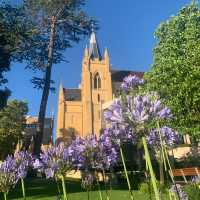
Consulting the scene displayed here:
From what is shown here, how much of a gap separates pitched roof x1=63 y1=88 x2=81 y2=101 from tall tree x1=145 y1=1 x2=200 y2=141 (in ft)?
188

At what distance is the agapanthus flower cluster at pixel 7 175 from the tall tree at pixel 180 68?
550 inches

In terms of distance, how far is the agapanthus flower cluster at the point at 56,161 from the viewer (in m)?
3.59

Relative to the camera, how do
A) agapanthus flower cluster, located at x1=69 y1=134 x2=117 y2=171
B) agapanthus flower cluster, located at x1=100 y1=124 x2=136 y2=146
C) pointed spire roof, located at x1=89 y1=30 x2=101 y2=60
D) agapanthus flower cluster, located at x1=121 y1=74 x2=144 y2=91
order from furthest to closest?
pointed spire roof, located at x1=89 y1=30 x2=101 y2=60 < agapanthus flower cluster, located at x1=121 y1=74 x2=144 y2=91 < agapanthus flower cluster, located at x1=69 y1=134 x2=117 y2=171 < agapanthus flower cluster, located at x1=100 y1=124 x2=136 y2=146

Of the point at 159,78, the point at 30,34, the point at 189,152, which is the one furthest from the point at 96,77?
the point at 159,78

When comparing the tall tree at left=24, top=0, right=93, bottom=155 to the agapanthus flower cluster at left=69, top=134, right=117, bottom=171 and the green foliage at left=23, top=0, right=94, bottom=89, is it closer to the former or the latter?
the green foliage at left=23, top=0, right=94, bottom=89

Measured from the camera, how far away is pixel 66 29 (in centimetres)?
3297

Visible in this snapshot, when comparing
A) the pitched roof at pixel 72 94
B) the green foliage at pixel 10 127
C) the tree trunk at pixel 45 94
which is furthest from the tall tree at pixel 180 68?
the pitched roof at pixel 72 94

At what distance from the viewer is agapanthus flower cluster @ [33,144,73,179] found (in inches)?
141

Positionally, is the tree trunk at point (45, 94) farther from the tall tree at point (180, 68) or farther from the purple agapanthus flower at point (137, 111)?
the purple agapanthus flower at point (137, 111)

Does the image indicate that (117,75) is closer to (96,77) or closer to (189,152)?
(96,77)

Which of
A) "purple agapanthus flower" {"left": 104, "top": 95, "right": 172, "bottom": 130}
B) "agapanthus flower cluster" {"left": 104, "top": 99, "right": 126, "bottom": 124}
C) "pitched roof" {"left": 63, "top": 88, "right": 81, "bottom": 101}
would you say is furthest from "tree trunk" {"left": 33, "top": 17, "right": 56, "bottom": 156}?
"pitched roof" {"left": 63, "top": 88, "right": 81, "bottom": 101}

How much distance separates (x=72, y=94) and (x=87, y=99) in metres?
8.12

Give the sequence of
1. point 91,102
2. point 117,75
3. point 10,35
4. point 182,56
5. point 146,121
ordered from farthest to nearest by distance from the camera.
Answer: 1. point 117,75
2. point 91,102
3. point 10,35
4. point 182,56
5. point 146,121

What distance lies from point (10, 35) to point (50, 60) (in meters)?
4.89
